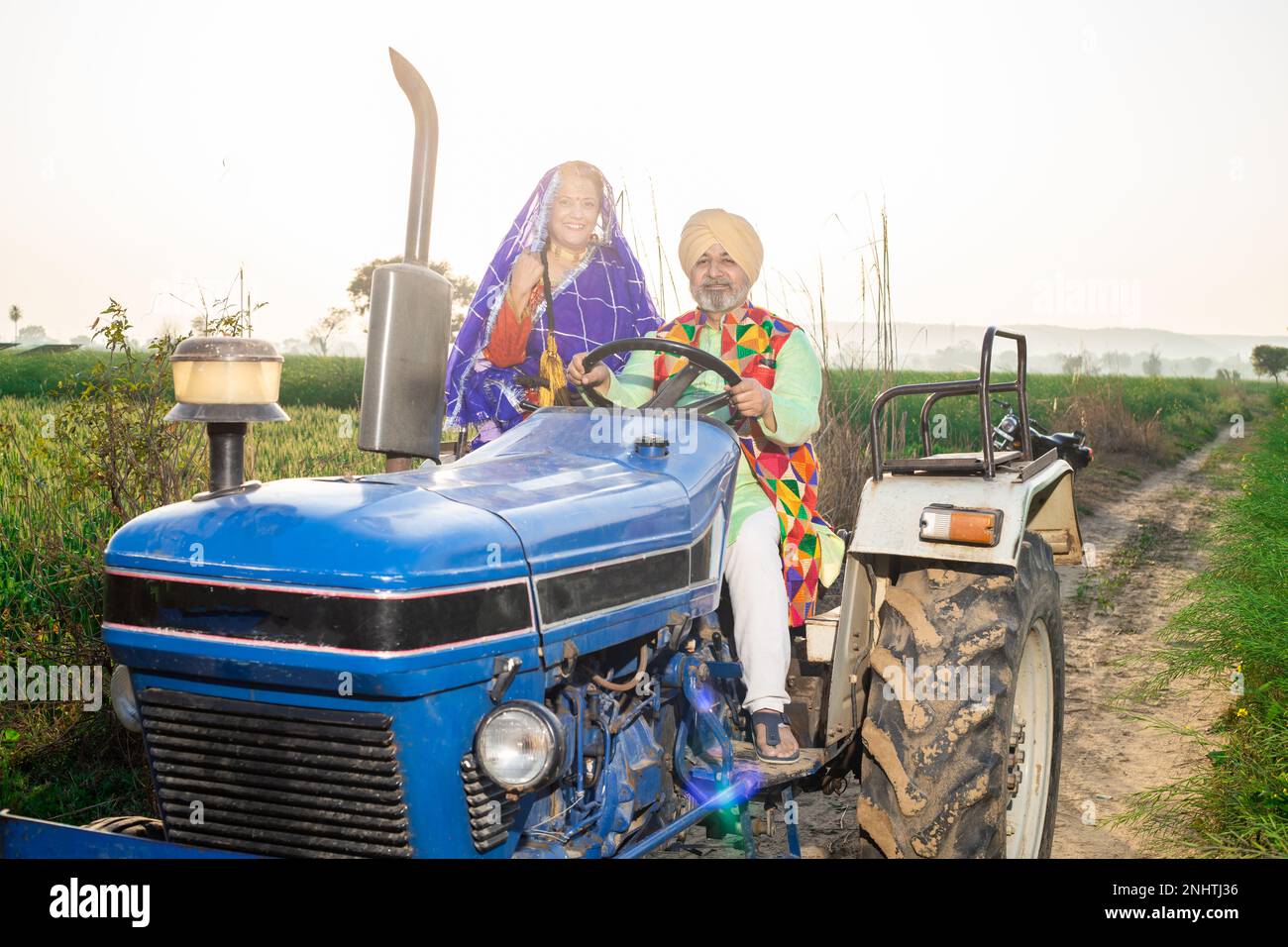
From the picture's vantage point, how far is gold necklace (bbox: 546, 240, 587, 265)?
Answer: 4.23m

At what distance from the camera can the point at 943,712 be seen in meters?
2.88

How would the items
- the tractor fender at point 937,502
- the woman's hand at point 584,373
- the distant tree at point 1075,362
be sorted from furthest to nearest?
the distant tree at point 1075,362 < the woman's hand at point 584,373 < the tractor fender at point 937,502

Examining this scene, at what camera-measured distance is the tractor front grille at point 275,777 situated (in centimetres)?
203

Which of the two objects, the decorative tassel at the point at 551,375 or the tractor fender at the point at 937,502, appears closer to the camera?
the tractor fender at the point at 937,502

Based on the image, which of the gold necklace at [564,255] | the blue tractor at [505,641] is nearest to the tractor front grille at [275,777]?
the blue tractor at [505,641]

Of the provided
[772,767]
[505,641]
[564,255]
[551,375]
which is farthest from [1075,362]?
[505,641]

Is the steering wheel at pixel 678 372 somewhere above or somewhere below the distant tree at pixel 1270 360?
below

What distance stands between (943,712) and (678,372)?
1177 millimetres

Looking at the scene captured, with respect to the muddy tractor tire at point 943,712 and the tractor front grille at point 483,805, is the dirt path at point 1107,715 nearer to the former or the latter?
the muddy tractor tire at point 943,712

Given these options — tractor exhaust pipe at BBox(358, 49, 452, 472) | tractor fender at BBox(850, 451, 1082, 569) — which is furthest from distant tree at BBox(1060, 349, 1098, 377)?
tractor exhaust pipe at BBox(358, 49, 452, 472)

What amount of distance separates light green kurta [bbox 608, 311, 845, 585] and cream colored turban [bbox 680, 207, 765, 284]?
0.25 m

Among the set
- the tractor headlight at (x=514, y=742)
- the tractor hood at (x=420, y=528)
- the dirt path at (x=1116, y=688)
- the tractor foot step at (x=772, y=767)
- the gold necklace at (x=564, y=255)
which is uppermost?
the gold necklace at (x=564, y=255)
